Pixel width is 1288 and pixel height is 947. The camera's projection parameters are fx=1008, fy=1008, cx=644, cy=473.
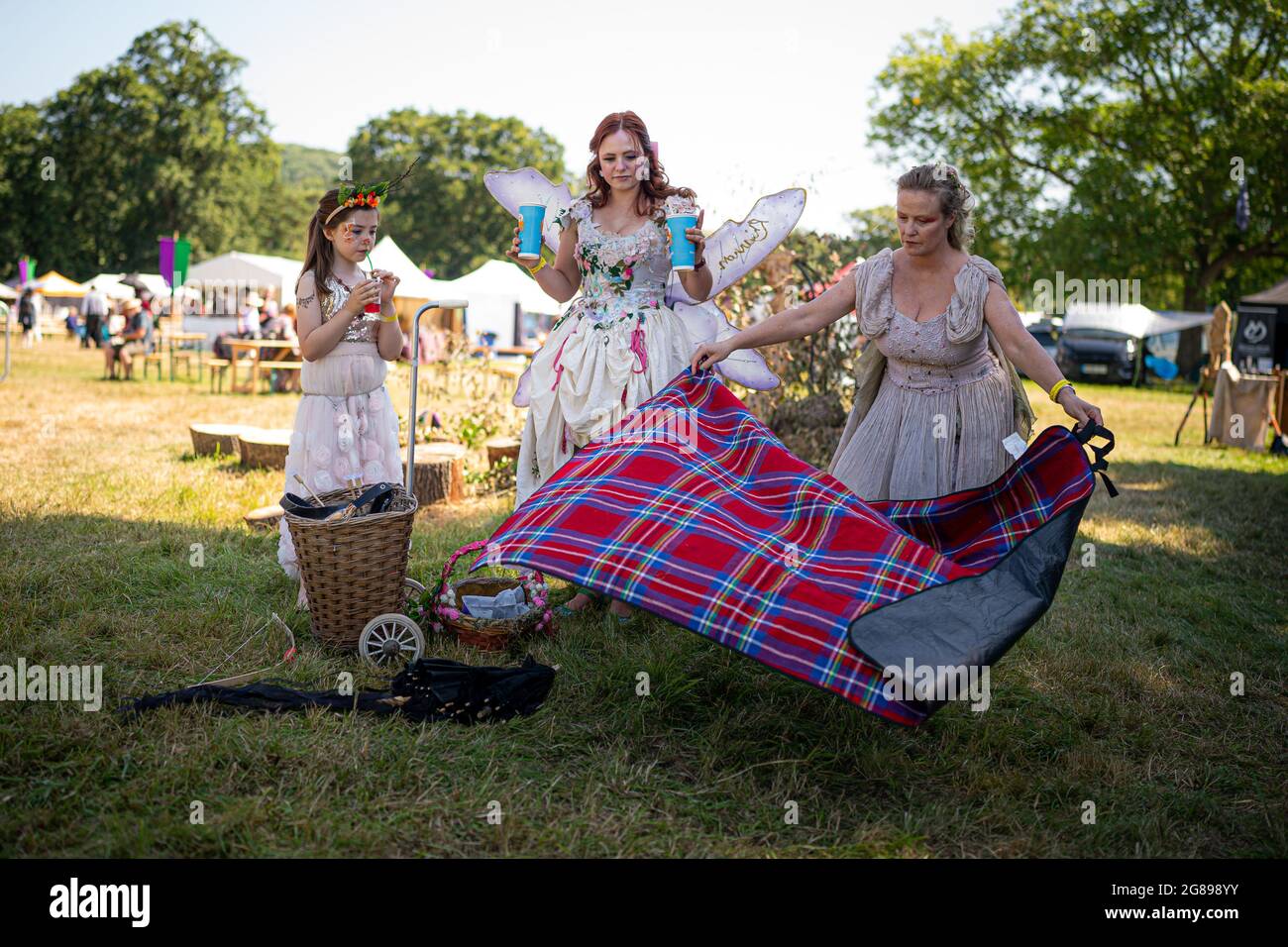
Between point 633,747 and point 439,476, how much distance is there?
4.02 meters

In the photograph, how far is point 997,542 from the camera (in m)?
3.31

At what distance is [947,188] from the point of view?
3.48m

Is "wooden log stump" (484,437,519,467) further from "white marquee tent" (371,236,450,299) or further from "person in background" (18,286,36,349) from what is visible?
"person in background" (18,286,36,349)

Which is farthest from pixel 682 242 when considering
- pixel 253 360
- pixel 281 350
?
pixel 281 350

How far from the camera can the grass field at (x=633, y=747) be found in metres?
2.78

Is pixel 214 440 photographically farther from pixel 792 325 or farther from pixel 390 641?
pixel 792 325

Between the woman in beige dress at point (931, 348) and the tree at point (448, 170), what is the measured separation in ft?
160

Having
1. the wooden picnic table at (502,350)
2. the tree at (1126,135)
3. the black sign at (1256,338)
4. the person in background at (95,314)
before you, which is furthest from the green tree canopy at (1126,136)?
the person in background at (95,314)

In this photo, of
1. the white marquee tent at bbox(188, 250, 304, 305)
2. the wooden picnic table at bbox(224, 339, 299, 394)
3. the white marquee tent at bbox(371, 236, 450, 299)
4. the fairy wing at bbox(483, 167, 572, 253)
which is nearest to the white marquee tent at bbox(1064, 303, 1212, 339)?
the white marquee tent at bbox(371, 236, 450, 299)

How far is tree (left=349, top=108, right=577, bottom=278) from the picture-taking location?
53.8 m

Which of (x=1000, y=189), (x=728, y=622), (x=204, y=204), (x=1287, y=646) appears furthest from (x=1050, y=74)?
(x=204, y=204)

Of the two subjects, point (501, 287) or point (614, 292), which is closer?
point (614, 292)
